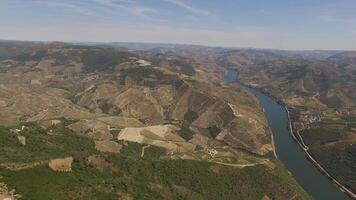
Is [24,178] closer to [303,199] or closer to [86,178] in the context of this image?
[86,178]

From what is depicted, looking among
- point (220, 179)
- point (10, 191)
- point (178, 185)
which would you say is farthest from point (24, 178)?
point (220, 179)

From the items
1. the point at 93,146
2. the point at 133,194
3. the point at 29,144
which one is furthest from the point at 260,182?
the point at 29,144

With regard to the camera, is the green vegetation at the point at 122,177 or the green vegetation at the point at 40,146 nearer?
the green vegetation at the point at 122,177

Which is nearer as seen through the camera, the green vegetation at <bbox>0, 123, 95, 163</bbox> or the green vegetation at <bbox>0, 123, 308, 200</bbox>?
the green vegetation at <bbox>0, 123, 308, 200</bbox>

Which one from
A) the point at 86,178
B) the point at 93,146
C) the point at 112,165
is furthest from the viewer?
the point at 93,146

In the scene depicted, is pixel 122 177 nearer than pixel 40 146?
Yes

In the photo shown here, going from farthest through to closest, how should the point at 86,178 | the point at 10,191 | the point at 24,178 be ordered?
the point at 86,178
the point at 24,178
the point at 10,191

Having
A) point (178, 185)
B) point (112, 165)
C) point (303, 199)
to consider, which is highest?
point (112, 165)

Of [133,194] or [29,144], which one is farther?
[29,144]

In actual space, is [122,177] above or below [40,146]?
below

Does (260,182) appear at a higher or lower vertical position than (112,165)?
lower
